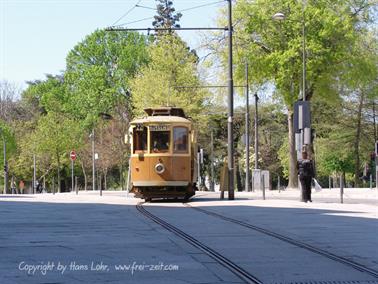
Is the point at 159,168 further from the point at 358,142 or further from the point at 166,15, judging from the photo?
the point at 166,15

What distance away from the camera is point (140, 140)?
92.4 feet

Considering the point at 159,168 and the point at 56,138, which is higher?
the point at 56,138

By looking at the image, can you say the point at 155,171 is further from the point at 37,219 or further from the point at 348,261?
the point at 348,261

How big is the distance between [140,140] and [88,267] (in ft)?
61.5

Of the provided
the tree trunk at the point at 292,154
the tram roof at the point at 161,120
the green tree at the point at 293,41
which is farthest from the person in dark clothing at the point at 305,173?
the tree trunk at the point at 292,154

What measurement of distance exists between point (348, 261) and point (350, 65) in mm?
33931

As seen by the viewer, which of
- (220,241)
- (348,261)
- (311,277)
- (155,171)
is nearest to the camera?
(311,277)

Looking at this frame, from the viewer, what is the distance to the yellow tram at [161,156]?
27797 mm

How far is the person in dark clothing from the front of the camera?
25.9m

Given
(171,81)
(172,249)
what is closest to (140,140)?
(172,249)

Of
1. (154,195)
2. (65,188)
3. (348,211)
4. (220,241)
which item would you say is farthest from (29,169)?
(220,241)

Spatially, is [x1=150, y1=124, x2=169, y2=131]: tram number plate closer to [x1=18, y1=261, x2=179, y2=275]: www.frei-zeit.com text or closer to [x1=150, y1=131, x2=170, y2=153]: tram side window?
[x1=150, y1=131, x2=170, y2=153]: tram side window

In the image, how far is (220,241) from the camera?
42.1ft

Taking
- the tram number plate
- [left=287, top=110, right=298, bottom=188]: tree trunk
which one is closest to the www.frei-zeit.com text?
the tram number plate
